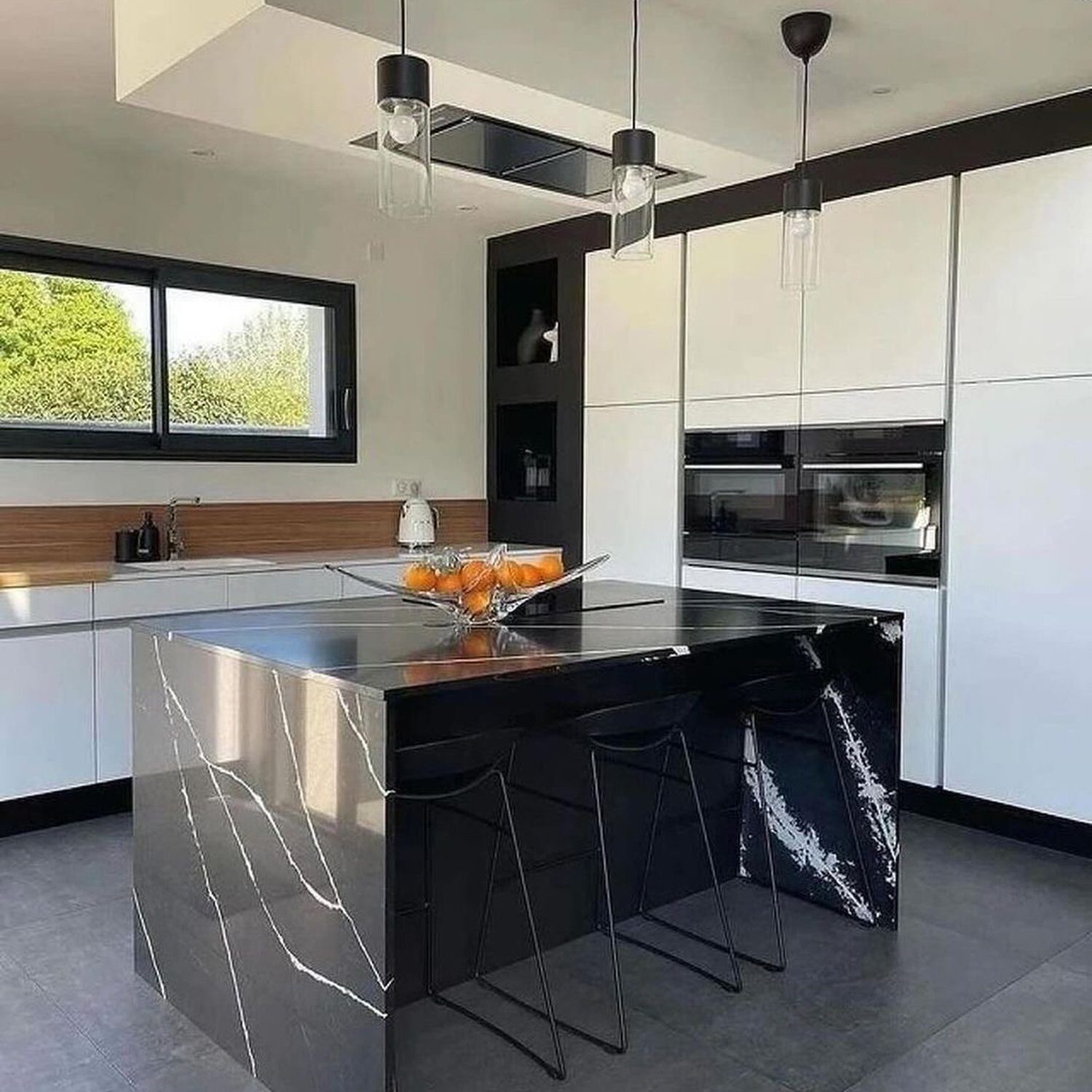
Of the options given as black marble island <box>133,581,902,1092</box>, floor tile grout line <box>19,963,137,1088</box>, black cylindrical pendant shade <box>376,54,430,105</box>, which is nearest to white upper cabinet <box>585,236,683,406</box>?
black marble island <box>133,581,902,1092</box>

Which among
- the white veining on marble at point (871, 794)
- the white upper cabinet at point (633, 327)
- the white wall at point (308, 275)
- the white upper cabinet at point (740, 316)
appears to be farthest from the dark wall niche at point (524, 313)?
the white veining on marble at point (871, 794)

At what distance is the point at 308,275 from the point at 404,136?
2.99 meters

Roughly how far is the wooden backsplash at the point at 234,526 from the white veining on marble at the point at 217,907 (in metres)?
1.94

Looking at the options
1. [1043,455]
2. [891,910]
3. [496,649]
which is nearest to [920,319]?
[1043,455]

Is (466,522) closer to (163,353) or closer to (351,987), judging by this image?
(163,353)

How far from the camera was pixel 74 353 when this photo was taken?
445 centimetres

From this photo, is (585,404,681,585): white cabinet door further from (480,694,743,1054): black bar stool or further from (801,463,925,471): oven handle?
(480,694,743,1054): black bar stool

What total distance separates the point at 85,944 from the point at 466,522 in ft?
10.4

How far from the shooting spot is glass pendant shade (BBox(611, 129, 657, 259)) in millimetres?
2500

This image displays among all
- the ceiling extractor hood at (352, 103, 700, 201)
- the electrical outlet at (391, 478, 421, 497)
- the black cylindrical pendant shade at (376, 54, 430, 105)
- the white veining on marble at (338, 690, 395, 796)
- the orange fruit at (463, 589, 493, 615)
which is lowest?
the white veining on marble at (338, 690, 395, 796)

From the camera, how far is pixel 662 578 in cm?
494

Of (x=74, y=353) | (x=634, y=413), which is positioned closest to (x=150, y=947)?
(x=74, y=353)

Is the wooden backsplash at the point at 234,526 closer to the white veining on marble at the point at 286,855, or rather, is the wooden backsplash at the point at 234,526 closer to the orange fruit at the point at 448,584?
the white veining on marble at the point at 286,855

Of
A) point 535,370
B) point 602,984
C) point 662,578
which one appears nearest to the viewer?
point 602,984
